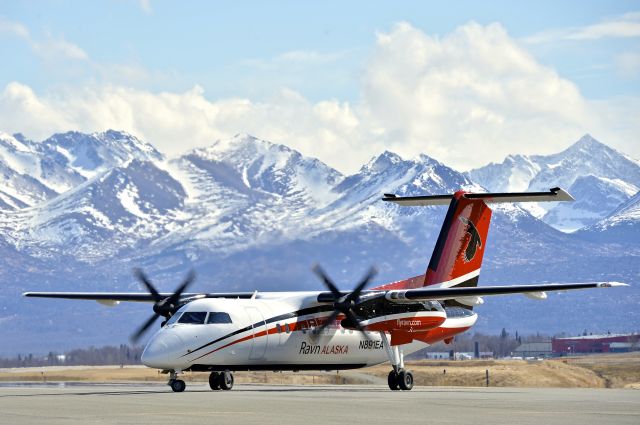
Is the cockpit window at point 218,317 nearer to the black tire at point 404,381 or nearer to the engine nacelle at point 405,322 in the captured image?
the engine nacelle at point 405,322

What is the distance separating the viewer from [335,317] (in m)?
55.5

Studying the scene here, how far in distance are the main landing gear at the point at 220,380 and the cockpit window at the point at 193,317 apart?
3.25 m

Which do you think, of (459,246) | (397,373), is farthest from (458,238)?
(397,373)

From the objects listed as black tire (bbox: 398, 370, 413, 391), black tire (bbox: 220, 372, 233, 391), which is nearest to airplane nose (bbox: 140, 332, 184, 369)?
black tire (bbox: 220, 372, 233, 391)

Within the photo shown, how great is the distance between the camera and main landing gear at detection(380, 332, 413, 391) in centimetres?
5588

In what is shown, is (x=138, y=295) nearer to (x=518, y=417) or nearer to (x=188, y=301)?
(x=188, y=301)

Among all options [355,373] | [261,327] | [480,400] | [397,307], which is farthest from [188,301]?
[355,373]

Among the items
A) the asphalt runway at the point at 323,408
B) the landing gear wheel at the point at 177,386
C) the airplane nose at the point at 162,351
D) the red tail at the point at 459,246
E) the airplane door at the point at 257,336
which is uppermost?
the red tail at the point at 459,246

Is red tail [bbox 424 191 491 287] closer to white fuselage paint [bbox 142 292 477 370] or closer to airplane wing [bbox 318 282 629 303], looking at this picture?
white fuselage paint [bbox 142 292 477 370]

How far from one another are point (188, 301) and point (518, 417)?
23229 mm

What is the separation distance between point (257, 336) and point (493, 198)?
513 inches

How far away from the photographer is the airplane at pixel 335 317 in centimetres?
5184

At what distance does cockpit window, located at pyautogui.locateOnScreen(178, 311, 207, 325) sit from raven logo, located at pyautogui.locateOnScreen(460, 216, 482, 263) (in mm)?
13599

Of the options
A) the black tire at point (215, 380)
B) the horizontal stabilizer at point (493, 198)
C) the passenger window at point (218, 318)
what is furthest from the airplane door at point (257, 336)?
the horizontal stabilizer at point (493, 198)
